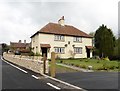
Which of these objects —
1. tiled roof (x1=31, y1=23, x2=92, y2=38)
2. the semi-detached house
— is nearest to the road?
the semi-detached house

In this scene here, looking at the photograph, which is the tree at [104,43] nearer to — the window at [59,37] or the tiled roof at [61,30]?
the tiled roof at [61,30]

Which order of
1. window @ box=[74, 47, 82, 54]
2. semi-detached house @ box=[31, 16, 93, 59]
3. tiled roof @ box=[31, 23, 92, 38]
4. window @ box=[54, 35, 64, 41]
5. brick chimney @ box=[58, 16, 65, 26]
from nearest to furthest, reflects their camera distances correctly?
semi-detached house @ box=[31, 16, 93, 59], tiled roof @ box=[31, 23, 92, 38], window @ box=[54, 35, 64, 41], window @ box=[74, 47, 82, 54], brick chimney @ box=[58, 16, 65, 26]

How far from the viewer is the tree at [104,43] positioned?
6028 cm

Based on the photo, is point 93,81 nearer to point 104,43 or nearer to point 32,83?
point 32,83

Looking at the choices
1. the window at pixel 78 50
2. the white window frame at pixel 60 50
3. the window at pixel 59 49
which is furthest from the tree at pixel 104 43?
the window at pixel 59 49

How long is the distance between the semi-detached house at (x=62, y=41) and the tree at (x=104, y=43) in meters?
4.02

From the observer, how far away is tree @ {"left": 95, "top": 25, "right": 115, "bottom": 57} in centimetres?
6028

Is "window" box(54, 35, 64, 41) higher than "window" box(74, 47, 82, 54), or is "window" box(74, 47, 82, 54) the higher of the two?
"window" box(54, 35, 64, 41)

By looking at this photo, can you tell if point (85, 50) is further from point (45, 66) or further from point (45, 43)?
point (45, 66)

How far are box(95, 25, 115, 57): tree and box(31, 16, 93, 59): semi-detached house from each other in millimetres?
4023

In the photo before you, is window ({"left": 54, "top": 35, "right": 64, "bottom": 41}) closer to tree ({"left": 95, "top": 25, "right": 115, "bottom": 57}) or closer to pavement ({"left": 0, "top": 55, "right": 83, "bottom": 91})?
tree ({"left": 95, "top": 25, "right": 115, "bottom": 57})

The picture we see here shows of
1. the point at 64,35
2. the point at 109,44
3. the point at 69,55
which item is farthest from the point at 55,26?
the point at 109,44

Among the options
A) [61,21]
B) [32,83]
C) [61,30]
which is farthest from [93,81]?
[61,21]

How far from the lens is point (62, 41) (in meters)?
55.2
